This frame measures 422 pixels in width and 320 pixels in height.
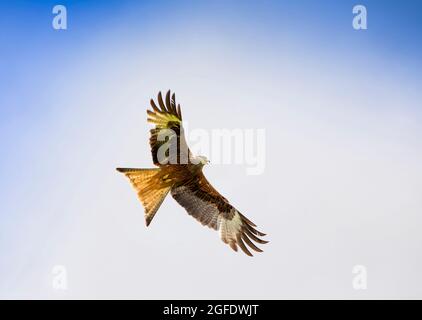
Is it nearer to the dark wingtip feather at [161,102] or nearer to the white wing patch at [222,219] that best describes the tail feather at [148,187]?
the white wing patch at [222,219]

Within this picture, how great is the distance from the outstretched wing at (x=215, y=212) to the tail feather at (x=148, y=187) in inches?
22.8

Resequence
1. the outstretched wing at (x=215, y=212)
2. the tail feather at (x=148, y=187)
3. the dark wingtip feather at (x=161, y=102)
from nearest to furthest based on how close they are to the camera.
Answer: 1. the dark wingtip feather at (x=161, y=102)
2. the tail feather at (x=148, y=187)
3. the outstretched wing at (x=215, y=212)

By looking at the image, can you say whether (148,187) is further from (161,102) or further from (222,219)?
(222,219)

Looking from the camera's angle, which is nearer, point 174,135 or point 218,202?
point 174,135

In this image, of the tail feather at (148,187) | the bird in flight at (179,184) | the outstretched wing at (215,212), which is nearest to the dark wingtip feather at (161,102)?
the bird in flight at (179,184)

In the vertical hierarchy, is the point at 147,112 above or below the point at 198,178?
above

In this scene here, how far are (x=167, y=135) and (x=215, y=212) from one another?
2374mm

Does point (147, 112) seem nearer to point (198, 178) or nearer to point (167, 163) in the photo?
point (167, 163)

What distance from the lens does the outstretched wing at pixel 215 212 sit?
10.5 m

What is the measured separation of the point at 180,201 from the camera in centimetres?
1066

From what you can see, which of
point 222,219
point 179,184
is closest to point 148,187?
point 179,184
